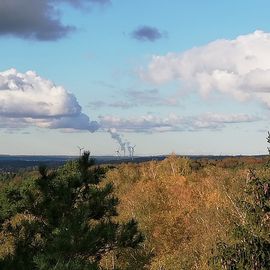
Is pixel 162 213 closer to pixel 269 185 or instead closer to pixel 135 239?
pixel 135 239

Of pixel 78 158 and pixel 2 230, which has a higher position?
pixel 78 158

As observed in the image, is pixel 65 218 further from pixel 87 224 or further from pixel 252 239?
pixel 252 239

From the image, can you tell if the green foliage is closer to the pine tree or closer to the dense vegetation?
the dense vegetation

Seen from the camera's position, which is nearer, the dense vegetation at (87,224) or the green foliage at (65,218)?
the dense vegetation at (87,224)

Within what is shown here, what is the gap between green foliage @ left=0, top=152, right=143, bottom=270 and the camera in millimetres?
23062

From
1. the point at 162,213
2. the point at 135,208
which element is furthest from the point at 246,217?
the point at 135,208

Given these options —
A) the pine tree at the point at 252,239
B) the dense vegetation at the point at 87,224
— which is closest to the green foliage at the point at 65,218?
the dense vegetation at the point at 87,224

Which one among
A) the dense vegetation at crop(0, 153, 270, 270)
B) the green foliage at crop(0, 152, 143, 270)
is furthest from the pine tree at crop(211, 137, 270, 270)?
the green foliage at crop(0, 152, 143, 270)

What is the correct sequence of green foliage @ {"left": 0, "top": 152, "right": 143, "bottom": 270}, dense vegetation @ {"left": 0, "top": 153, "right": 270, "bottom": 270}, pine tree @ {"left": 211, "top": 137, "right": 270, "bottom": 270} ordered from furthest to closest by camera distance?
1. green foliage @ {"left": 0, "top": 152, "right": 143, "bottom": 270}
2. dense vegetation @ {"left": 0, "top": 153, "right": 270, "bottom": 270}
3. pine tree @ {"left": 211, "top": 137, "right": 270, "bottom": 270}

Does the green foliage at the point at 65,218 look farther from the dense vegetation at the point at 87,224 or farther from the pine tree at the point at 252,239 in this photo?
the pine tree at the point at 252,239

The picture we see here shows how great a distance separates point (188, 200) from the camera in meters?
60.3

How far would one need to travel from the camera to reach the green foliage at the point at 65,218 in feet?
75.7

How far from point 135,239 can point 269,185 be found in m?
9.64

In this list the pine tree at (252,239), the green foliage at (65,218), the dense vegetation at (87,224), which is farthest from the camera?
the green foliage at (65,218)
